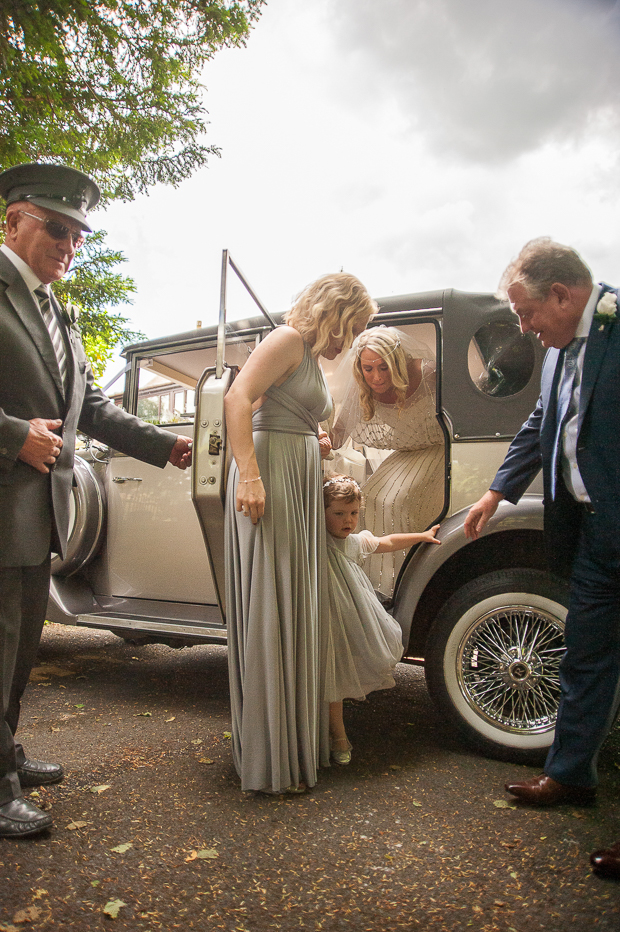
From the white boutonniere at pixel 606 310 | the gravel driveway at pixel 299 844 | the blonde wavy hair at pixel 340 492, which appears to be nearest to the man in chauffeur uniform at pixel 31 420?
the gravel driveway at pixel 299 844

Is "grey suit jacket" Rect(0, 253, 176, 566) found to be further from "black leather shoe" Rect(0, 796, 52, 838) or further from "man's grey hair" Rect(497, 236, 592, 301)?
"man's grey hair" Rect(497, 236, 592, 301)

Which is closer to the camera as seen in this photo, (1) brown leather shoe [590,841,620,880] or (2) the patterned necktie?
(1) brown leather shoe [590,841,620,880]

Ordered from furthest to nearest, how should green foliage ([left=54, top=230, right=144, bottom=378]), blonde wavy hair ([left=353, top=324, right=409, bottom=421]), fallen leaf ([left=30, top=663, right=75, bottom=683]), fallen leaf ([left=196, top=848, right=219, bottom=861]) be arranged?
green foliage ([left=54, top=230, right=144, bottom=378]) < fallen leaf ([left=30, top=663, right=75, bottom=683]) < blonde wavy hair ([left=353, top=324, right=409, bottom=421]) < fallen leaf ([left=196, top=848, right=219, bottom=861])

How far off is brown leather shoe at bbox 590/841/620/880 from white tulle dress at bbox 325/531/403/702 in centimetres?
95

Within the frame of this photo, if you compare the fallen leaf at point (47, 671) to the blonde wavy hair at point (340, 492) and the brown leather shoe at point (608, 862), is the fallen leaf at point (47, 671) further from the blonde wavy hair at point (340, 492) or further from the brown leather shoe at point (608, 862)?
the brown leather shoe at point (608, 862)

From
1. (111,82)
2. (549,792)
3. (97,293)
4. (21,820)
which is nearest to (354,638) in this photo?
(549,792)

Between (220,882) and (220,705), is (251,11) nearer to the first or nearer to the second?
(220,705)

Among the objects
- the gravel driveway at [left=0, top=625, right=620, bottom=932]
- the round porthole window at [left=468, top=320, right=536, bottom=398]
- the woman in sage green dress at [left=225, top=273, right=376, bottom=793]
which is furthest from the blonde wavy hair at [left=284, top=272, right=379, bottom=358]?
the gravel driveway at [left=0, top=625, right=620, bottom=932]

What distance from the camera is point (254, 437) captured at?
2.36m

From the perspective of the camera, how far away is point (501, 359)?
2771mm

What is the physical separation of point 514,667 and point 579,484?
0.88 meters

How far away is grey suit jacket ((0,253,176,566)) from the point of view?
1.96 meters

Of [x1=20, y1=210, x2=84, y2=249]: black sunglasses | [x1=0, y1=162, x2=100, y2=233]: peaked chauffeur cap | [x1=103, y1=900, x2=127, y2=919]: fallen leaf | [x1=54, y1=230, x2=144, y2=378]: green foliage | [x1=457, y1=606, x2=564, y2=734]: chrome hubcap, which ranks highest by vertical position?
[x1=54, y1=230, x2=144, y2=378]: green foliage

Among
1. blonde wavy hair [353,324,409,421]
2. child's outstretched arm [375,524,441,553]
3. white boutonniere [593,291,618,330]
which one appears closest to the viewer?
white boutonniere [593,291,618,330]
